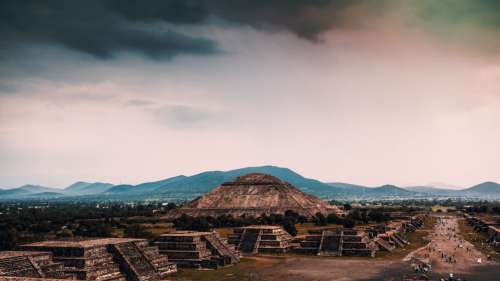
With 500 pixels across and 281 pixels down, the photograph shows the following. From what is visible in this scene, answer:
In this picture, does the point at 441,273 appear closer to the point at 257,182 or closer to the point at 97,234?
the point at 97,234

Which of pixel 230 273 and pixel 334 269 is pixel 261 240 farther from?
pixel 230 273

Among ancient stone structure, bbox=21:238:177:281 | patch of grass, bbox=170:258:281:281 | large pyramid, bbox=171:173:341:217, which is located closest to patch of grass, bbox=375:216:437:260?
patch of grass, bbox=170:258:281:281

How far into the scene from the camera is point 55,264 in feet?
189

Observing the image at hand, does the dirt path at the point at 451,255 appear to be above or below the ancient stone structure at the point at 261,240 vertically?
below

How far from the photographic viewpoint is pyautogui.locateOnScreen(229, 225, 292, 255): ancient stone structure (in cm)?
9656

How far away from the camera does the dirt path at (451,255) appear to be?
7688cm

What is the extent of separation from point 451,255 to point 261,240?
33960mm

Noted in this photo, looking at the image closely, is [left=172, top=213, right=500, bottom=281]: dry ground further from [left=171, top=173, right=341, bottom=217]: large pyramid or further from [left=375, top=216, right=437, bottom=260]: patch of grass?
[left=171, top=173, right=341, bottom=217]: large pyramid

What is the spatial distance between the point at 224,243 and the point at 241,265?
264 inches

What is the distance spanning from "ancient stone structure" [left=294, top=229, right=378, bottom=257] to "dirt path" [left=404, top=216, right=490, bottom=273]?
24.3ft

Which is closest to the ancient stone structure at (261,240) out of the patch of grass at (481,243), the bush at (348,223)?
the bush at (348,223)

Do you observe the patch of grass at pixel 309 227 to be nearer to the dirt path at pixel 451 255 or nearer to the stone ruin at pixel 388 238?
the stone ruin at pixel 388 238

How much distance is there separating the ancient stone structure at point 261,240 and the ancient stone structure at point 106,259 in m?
29.7

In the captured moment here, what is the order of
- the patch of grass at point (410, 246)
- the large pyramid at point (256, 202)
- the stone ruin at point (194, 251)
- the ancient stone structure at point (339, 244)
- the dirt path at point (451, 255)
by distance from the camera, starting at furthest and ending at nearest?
1. the large pyramid at point (256, 202)
2. the ancient stone structure at point (339, 244)
3. the patch of grass at point (410, 246)
4. the dirt path at point (451, 255)
5. the stone ruin at point (194, 251)
